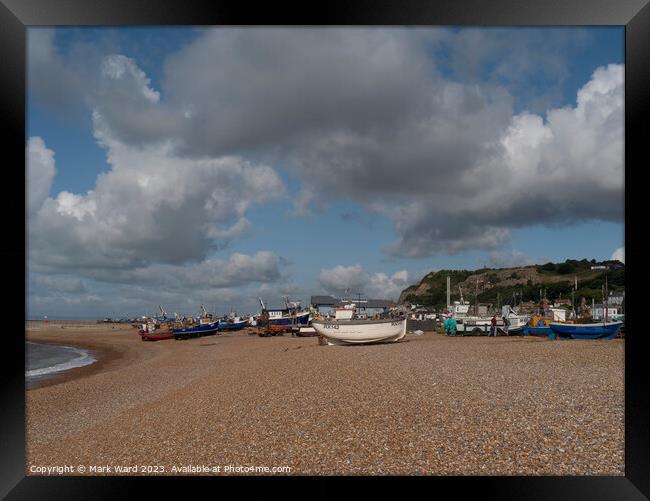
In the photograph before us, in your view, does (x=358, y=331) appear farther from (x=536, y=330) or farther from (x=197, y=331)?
(x=197, y=331)

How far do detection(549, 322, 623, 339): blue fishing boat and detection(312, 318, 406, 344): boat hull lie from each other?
882cm

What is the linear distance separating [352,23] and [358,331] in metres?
21.7

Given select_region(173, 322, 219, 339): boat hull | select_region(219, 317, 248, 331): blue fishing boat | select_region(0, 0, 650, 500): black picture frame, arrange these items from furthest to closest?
select_region(219, 317, 248, 331): blue fishing boat → select_region(173, 322, 219, 339): boat hull → select_region(0, 0, 650, 500): black picture frame

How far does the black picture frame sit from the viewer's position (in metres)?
3.89

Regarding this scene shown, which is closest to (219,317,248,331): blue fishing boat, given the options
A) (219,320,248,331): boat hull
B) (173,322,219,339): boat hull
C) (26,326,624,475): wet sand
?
(219,320,248,331): boat hull

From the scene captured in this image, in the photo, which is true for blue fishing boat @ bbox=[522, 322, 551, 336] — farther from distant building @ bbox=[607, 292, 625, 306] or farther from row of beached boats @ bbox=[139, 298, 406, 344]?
distant building @ bbox=[607, 292, 625, 306]

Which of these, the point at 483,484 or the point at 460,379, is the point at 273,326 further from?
the point at 483,484

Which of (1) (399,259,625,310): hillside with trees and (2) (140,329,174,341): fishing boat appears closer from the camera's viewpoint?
(2) (140,329,174,341): fishing boat

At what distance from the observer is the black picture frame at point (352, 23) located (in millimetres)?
3891

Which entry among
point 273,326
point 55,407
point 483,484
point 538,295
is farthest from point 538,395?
point 538,295

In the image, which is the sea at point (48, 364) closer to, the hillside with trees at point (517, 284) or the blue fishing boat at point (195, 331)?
the blue fishing boat at point (195, 331)

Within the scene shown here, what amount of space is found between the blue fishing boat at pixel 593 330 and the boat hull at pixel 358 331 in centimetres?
882

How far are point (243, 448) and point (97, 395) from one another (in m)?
8.91

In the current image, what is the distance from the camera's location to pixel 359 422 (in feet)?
23.7
